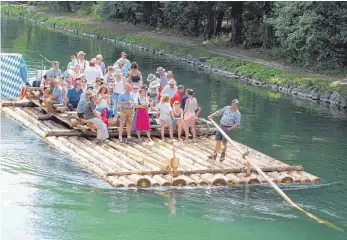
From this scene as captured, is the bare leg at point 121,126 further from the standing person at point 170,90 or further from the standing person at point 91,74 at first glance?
the standing person at point 91,74

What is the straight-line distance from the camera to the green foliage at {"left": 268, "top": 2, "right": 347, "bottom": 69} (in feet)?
137

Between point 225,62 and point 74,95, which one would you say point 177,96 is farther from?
point 225,62

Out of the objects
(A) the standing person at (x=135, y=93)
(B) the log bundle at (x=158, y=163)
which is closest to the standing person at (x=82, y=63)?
(B) the log bundle at (x=158, y=163)

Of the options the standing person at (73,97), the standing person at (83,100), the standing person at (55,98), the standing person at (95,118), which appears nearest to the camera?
the standing person at (83,100)

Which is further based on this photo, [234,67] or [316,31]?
[234,67]

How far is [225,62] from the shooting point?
159 ft

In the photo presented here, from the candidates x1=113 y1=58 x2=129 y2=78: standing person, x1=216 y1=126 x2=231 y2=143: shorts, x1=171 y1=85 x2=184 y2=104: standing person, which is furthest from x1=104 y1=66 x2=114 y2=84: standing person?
x1=216 y1=126 x2=231 y2=143: shorts

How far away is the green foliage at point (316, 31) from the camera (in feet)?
137

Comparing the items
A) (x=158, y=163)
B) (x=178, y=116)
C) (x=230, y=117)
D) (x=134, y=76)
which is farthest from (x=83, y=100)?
(x=230, y=117)

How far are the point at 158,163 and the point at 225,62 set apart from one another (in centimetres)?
2721

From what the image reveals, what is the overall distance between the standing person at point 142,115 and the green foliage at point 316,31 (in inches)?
762

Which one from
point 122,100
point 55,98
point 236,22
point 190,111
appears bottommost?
point 55,98

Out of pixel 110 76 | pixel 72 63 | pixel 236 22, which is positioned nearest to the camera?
pixel 110 76

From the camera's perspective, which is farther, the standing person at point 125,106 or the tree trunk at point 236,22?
the tree trunk at point 236,22
